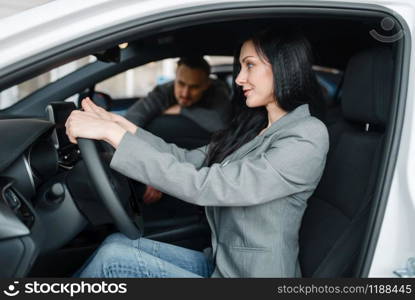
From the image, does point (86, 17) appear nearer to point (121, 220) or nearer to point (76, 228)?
point (121, 220)

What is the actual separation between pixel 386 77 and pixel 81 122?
861 millimetres

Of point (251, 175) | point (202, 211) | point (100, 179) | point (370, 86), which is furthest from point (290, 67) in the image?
point (202, 211)

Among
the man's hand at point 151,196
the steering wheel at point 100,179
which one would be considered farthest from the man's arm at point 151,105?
the steering wheel at point 100,179

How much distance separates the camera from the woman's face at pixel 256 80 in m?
1.52

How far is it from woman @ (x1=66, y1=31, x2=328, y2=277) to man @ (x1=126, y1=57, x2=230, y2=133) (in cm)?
127

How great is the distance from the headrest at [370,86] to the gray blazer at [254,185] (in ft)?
0.65

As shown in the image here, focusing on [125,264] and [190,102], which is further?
[190,102]

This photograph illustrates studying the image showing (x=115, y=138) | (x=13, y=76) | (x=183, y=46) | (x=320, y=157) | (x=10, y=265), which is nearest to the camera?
(x=13, y=76)

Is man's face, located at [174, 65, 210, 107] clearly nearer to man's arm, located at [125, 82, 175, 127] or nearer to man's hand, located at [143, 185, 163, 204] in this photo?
man's arm, located at [125, 82, 175, 127]

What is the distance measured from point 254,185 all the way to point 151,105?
1769 mm

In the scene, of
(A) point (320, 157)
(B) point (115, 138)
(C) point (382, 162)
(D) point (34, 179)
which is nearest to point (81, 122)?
(B) point (115, 138)

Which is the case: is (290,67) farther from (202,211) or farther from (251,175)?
(202,211)

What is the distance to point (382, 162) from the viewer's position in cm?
131

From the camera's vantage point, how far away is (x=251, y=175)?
1332 millimetres
